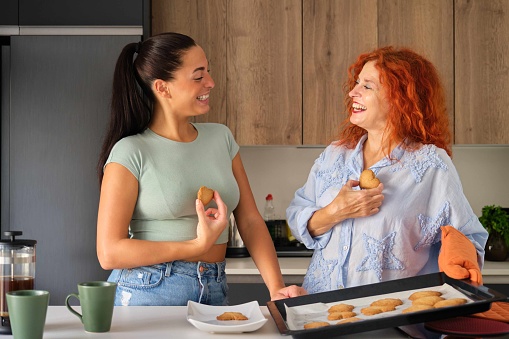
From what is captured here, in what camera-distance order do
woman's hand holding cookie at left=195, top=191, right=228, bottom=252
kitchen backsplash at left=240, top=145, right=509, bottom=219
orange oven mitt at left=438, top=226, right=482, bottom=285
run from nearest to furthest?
orange oven mitt at left=438, top=226, right=482, bottom=285, woman's hand holding cookie at left=195, top=191, right=228, bottom=252, kitchen backsplash at left=240, top=145, right=509, bottom=219

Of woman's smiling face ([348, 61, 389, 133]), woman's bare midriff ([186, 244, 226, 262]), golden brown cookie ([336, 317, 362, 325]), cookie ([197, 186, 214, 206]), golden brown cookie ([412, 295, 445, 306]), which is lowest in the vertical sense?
golden brown cookie ([336, 317, 362, 325])

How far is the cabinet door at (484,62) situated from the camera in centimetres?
326

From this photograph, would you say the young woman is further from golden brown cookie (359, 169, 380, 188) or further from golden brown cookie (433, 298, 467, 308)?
golden brown cookie (433, 298, 467, 308)

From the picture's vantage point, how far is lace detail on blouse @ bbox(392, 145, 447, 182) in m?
1.96

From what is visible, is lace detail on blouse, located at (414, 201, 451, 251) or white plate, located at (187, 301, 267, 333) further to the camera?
lace detail on blouse, located at (414, 201, 451, 251)

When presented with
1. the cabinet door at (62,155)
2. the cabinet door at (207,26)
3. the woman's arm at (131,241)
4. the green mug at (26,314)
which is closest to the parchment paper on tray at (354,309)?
the woman's arm at (131,241)

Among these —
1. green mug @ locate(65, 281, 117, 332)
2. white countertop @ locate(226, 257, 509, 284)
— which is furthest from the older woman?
white countertop @ locate(226, 257, 509, 284)

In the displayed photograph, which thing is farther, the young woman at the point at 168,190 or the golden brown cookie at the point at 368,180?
the golden brown cookie at the point at 368,180

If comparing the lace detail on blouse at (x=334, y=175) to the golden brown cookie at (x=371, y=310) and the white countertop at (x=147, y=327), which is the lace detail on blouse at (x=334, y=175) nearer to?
the white countertop at (x=147, y=327)

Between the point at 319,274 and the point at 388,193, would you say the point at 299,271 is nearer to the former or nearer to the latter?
the point at 319,274

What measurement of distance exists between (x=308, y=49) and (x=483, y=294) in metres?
2.08

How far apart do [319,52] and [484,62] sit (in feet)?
2.64

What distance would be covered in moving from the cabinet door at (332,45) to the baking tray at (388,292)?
69.0 inches

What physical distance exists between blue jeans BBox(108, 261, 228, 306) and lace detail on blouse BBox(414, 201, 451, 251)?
2.11ft
